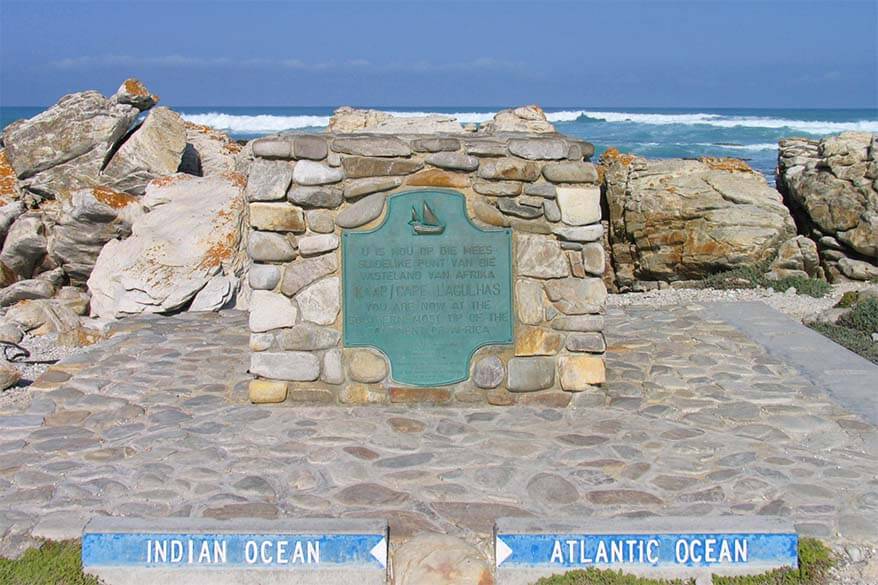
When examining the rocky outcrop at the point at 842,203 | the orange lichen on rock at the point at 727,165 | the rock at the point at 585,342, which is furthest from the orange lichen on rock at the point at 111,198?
the rocky outcrop at the point at 842,203

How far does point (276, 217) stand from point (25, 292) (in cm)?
606

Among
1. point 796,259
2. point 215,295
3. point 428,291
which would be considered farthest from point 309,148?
point 796,259

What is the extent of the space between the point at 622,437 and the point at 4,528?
311cm

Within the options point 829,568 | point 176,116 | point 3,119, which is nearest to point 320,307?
point 829,568

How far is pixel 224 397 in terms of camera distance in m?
5.80

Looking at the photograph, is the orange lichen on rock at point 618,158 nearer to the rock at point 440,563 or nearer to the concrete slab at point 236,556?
the rock at point 440,563

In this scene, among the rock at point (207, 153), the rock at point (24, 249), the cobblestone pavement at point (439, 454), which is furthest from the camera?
the rock at point (207, 153)

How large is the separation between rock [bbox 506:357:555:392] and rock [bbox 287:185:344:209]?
1482mm

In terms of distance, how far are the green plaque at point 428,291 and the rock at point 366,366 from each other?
0.19ft

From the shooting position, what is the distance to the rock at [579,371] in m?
5.58

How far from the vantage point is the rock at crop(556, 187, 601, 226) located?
18.0 feet

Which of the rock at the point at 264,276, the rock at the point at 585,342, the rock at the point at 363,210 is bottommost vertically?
the rock at the point at 585,342

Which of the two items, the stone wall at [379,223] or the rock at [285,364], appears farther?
the rock at [285,364]

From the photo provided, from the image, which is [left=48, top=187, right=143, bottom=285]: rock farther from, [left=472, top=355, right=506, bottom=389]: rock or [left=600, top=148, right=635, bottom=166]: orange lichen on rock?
[left=600, top=148, right=635, bottom=166]: orange lichen on rock
